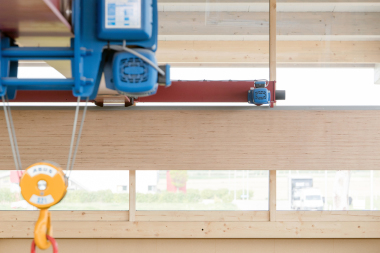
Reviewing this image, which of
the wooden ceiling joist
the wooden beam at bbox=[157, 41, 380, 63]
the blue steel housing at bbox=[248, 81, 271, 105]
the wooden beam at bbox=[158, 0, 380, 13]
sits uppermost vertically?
the wooden beam at bbox=[158, 0, 380, 13]

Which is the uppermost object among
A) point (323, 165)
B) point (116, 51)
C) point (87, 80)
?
point (116, 51)

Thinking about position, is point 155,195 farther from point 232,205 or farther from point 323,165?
point 323,165

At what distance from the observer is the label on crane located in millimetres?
1118

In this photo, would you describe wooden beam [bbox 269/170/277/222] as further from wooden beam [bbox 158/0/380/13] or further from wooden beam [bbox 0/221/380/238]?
wooden beam [bbox 158/0/380/13]

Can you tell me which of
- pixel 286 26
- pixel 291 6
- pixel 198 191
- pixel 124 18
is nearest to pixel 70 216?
pixel 198 191

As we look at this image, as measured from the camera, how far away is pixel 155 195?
274cm

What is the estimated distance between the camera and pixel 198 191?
2746mm

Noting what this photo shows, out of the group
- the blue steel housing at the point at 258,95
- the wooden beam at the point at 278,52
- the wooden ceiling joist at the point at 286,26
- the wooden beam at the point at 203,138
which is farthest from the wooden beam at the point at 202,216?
the wooden ceiling joist at the point at 286,26

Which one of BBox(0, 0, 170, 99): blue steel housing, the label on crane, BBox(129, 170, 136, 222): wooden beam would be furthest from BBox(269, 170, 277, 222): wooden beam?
the label on crane

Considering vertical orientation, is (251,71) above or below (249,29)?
below

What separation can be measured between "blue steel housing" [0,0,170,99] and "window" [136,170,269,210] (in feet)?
5.38

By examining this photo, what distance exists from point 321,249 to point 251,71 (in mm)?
1522

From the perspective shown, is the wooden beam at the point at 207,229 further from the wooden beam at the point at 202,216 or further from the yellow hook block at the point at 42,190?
the yellow hook block at the point at 42,190

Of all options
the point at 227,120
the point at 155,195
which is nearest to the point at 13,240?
the point at 155,195
